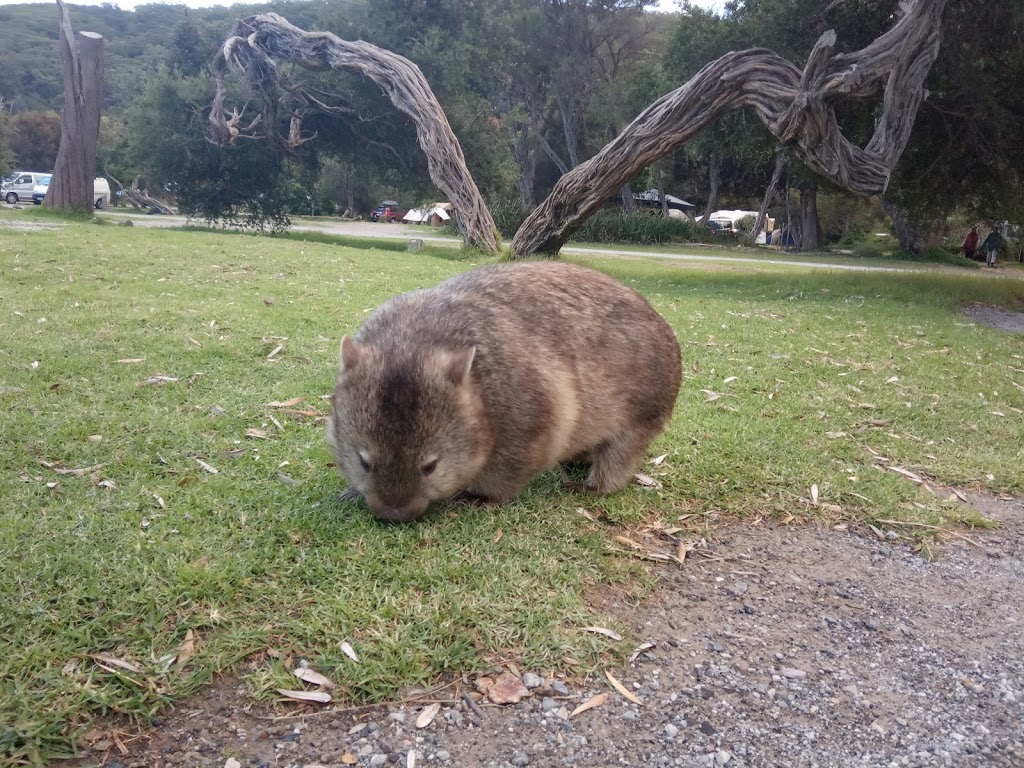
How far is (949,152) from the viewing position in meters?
13.4

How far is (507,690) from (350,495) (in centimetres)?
135

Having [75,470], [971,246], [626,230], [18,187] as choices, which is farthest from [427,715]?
[18,187]

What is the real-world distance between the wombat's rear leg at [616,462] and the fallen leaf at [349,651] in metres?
1.63

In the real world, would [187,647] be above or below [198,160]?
below

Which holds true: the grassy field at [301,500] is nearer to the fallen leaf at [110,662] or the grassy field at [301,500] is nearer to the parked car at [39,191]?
the fallen leaf at [110,662]

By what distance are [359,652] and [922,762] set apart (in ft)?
5.12

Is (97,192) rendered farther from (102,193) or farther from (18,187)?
(18,187)

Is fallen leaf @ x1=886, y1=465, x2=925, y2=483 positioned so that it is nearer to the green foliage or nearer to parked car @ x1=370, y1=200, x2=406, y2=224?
the green foliage

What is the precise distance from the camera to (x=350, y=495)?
3.37 m

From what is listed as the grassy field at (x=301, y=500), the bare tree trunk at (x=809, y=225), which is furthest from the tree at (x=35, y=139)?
the grassy field at (x=301, y=500)

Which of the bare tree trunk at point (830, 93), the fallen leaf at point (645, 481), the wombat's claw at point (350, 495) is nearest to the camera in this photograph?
the wombat's claw at point (350, 495)

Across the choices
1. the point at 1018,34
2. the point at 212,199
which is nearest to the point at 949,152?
the point at 1018,34

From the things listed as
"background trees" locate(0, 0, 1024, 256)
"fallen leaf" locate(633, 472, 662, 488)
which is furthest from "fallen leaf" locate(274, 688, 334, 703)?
"background trees" locate(0, 0, 1024, 256)

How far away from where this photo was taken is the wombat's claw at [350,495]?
3.33m
